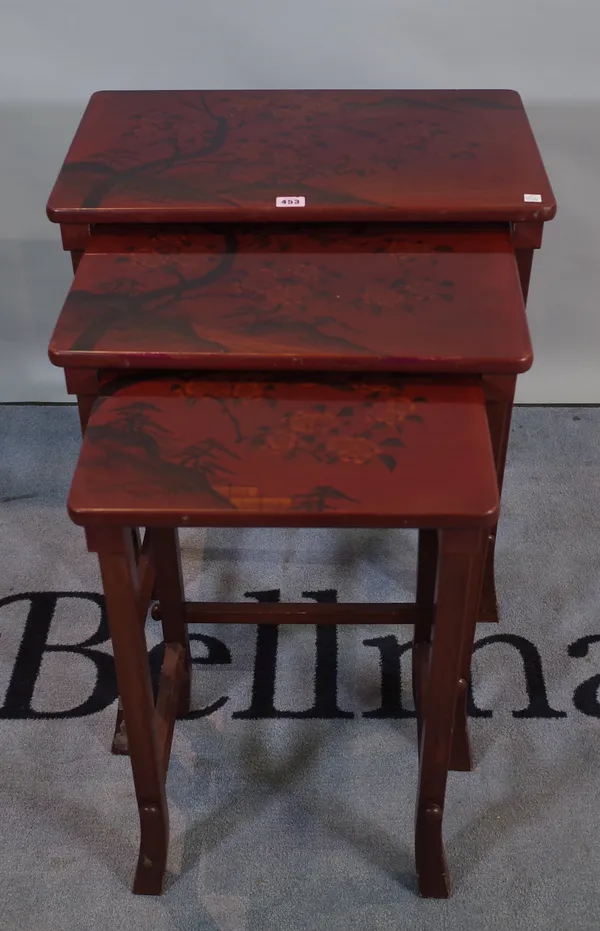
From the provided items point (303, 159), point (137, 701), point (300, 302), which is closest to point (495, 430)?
point (300, 302)

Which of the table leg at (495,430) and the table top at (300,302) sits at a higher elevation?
the table top at (300,302)

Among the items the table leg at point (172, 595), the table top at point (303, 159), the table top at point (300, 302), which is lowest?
the table leg at point (172, 595)

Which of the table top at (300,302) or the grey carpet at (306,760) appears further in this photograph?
the grey carpet at (306,760)

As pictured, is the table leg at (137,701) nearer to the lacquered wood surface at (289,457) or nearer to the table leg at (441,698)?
the lacquered wood surface at (289,457)

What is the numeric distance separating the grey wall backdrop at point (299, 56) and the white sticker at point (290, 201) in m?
0.65

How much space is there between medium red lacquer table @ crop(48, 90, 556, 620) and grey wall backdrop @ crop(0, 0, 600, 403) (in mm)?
357

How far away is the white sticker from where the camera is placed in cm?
124

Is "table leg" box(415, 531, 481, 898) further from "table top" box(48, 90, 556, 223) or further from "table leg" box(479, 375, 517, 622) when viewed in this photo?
"table top" box(48, 90, 556, 223)

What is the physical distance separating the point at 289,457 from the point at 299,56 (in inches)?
39.2

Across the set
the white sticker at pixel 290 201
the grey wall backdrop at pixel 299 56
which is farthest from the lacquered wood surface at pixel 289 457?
the grey wall backdrop at pixel 299 56

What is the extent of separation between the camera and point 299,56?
1.79 metres

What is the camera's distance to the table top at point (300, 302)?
1107 millimetres

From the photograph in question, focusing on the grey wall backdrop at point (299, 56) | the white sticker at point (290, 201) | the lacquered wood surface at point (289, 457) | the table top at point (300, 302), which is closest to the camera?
the lacquered wood surface at point (289, 457)

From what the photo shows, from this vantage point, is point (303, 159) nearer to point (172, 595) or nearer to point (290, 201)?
point (290, 201)
